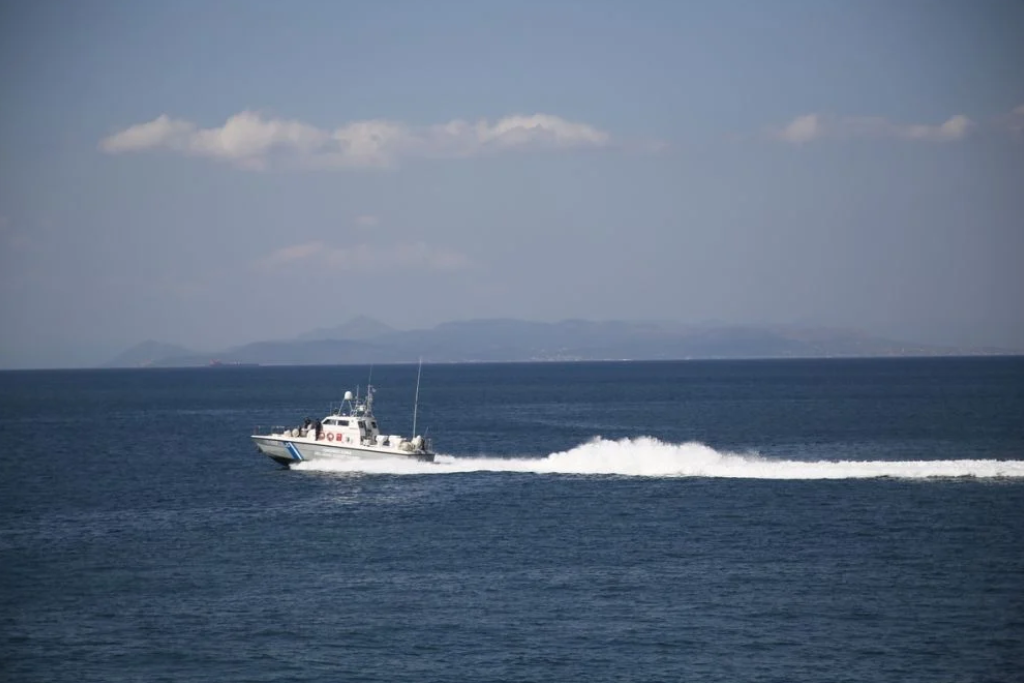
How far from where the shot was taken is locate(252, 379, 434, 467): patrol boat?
80938mm

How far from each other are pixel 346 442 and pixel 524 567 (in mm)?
31329

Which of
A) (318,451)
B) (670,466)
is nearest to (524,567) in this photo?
(670,466)

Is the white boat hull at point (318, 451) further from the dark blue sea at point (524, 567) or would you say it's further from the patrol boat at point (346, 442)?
the dark blue sea at point (524, 567)

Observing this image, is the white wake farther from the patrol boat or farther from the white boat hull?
the patrol boat

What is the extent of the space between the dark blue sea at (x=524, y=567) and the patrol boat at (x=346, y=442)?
125 cm

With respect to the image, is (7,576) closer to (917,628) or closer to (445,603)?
(445,603)

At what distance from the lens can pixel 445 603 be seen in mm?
46500

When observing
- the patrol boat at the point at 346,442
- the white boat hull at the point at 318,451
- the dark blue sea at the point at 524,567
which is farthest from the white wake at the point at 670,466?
the patrol boat at the point at 346,442

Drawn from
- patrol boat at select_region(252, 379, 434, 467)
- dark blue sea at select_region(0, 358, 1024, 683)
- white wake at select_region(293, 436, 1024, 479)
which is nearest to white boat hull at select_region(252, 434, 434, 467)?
patrol boat at select_region(252, 379, 434, 467)

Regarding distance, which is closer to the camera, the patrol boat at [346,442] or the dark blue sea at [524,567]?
→ the dark blue sea at [524,567]

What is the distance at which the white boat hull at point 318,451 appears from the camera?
265ft

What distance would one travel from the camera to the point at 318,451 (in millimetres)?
82750

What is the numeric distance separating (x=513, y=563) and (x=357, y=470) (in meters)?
30.3

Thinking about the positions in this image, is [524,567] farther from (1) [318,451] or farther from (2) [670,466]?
(1) [318,451]
